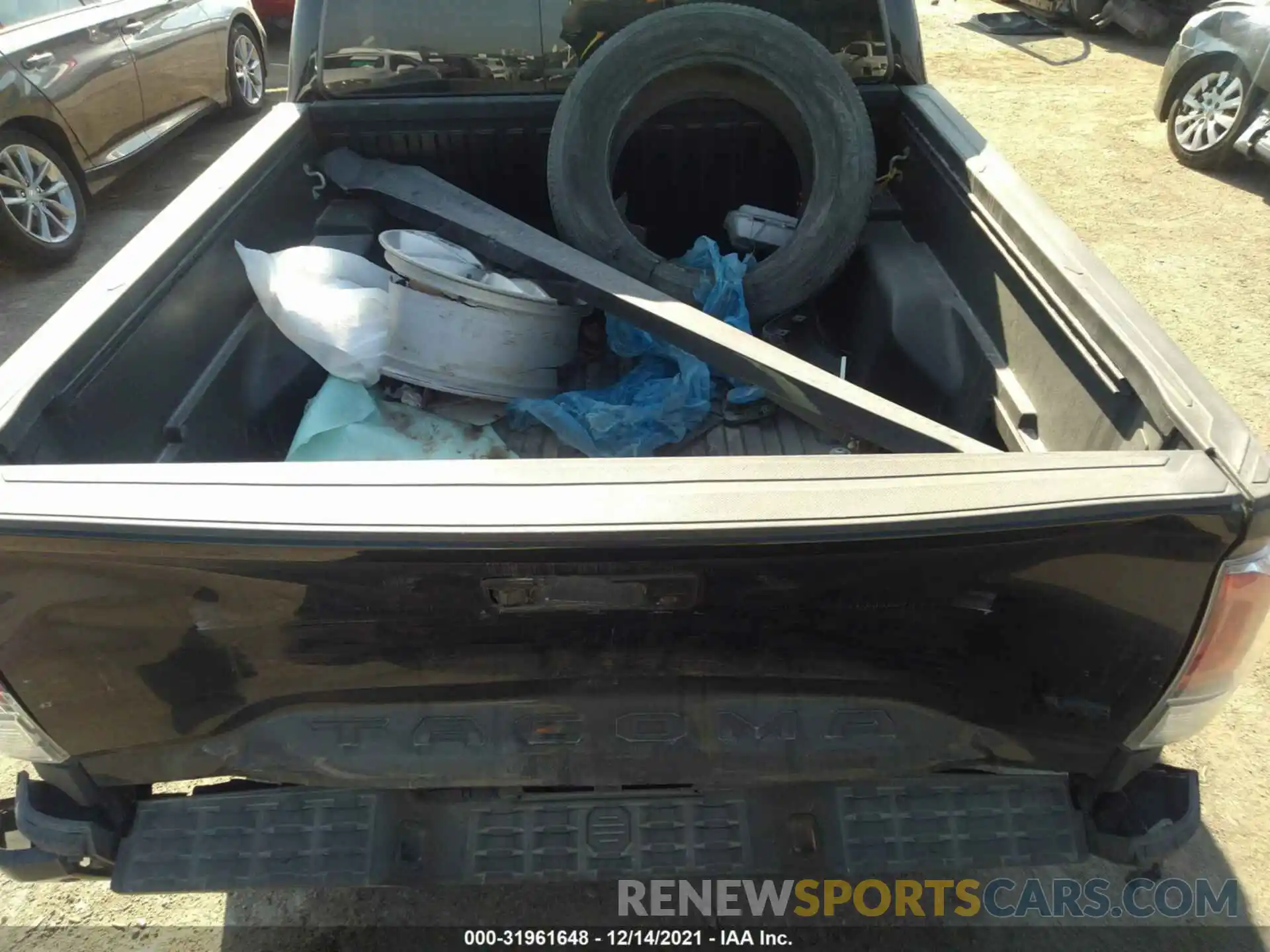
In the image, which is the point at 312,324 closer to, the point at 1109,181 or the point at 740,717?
the point at 740,717

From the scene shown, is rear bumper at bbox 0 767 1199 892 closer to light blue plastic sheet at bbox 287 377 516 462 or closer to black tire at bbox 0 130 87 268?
light blue plastic sheet at bbox 287 377 516 462

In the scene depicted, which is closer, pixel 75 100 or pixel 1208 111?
pixel 75 100

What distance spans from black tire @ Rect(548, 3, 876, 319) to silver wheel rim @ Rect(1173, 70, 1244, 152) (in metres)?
4.81

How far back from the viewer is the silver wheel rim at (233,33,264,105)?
695cm

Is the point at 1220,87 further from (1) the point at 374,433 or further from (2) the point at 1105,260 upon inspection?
(1) the point at 374,433

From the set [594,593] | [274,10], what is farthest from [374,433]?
[274,10]

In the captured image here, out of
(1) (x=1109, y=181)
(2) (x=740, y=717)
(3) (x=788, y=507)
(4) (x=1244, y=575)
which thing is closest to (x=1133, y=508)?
(4) (x=1244, y=575)

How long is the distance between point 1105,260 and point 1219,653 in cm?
440

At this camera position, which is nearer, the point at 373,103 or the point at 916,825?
the point at 916,825

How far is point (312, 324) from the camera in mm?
2232

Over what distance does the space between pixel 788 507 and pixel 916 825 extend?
2.42 feet

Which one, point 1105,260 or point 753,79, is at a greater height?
point 753,79

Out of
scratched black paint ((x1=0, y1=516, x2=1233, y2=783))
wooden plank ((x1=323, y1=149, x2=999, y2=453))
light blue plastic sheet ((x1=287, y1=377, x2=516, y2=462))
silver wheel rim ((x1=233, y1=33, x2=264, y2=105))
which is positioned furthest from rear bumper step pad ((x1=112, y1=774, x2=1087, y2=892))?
silver wheel rim ((x1=233, y1=33, x2=264, y2=105))
